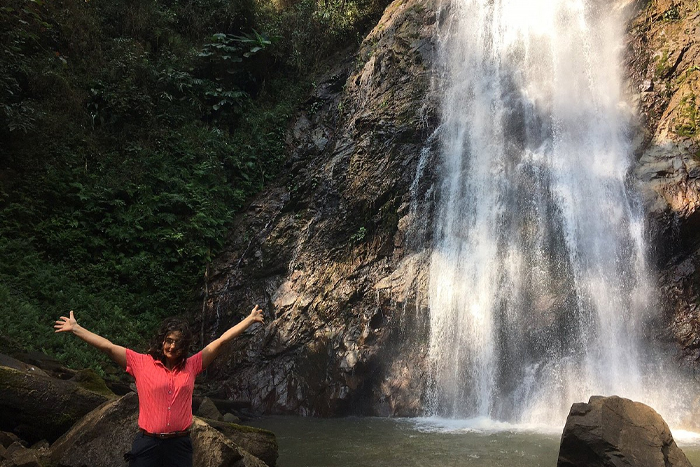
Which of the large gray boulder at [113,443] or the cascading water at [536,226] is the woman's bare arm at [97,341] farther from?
the cascading water at [536,226]

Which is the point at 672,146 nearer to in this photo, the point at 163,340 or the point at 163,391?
the point at 163,340

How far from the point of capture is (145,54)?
698 inches

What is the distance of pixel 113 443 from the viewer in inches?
199

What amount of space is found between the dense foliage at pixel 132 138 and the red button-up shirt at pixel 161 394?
6.70m

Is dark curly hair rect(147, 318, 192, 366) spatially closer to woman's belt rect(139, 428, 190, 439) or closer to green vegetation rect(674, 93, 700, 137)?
woman's belt rect(139, 428, 190, 439)

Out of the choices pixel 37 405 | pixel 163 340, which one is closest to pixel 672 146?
pixel 163 340

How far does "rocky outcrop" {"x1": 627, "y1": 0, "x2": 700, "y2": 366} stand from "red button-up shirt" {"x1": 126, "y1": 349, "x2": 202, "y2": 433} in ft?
34.4

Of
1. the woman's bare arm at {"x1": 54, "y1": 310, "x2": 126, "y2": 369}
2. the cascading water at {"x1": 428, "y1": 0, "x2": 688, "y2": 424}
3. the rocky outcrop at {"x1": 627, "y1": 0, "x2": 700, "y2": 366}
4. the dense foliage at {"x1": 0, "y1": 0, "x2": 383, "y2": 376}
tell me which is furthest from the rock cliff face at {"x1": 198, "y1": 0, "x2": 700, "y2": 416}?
the woman's bare arm at {"x1": 54, "y1": 310, "x2": 126, "y2": 369}

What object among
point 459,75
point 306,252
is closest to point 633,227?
point 459,75

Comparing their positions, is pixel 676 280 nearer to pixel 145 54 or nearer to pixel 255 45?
pixel 255 45

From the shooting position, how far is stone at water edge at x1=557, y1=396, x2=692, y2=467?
550 cm

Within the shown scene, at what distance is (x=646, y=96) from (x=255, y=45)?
12.7 meters

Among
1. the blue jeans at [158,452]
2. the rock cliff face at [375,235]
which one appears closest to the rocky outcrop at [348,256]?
the rock cliff face at [375,235]

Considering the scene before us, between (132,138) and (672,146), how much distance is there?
14.7m
